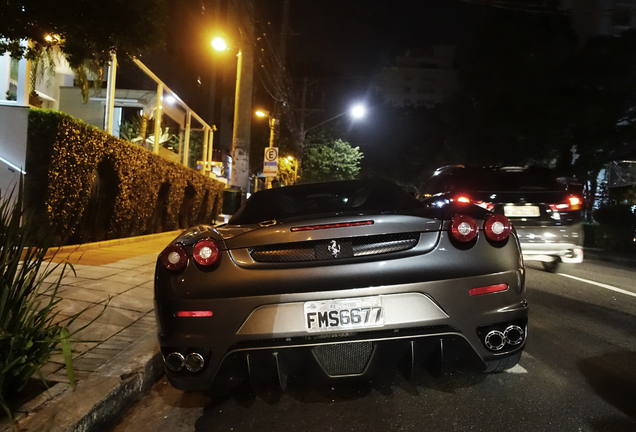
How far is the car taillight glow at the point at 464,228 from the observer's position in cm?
277

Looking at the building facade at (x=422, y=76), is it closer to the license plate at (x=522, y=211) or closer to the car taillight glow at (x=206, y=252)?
the license plate at (x=522, y=211)

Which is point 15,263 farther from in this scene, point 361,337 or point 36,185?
point 36,185

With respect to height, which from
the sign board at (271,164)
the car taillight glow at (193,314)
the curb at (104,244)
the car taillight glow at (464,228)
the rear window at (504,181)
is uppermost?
the sign board at (271,164)

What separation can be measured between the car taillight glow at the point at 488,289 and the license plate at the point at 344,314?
52 cm

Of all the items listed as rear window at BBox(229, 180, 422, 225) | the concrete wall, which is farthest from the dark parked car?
the concrete wall

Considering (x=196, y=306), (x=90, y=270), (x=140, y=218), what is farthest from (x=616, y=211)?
(x=196, y=306)

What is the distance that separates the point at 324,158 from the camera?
117ft

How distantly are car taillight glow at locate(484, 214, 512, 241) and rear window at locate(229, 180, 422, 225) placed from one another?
27.1 inches

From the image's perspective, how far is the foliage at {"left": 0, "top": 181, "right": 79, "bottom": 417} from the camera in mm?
2781

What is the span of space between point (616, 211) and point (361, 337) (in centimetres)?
1412

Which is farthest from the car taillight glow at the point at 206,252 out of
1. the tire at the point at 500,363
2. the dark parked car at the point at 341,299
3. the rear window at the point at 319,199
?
the tire at the point at 500,363

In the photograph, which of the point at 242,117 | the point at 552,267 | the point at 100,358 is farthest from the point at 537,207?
the point at 242,117

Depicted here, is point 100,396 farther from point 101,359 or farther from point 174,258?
point 174,258

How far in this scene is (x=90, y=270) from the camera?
6684 millimetres
